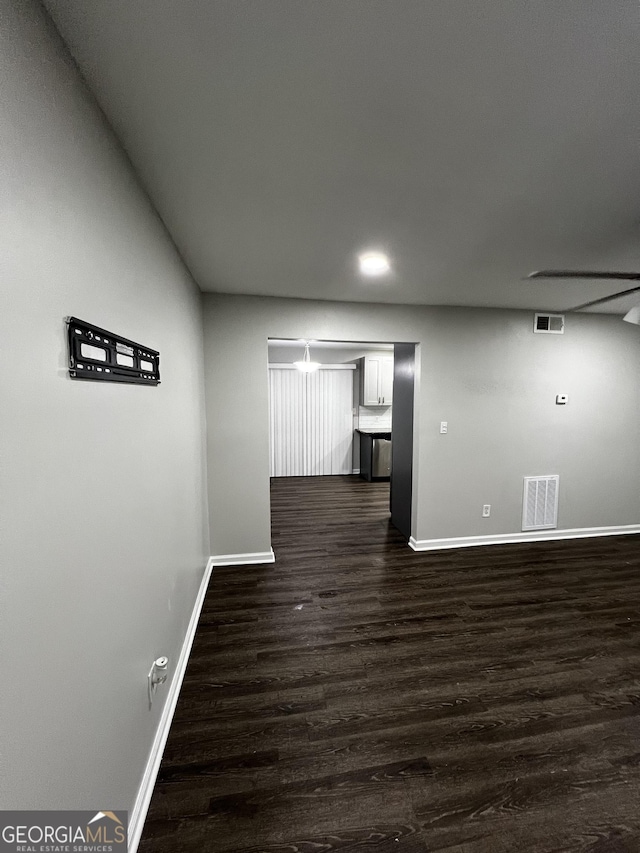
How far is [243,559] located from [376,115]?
3252mm

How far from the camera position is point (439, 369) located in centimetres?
346

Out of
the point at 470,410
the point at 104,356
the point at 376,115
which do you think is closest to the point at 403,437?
the point at 470,410

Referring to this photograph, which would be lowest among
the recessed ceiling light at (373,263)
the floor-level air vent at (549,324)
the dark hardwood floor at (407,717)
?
the dark hardwood floor at (407,717)

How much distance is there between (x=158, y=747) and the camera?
146 centimetres

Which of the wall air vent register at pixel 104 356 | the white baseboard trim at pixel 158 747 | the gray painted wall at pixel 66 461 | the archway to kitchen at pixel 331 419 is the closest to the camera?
the gray painted wall at pixel 66 461

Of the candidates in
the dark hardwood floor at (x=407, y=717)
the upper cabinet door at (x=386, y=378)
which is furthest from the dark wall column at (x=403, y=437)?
the upper cabinet door at (x=386, y=378)

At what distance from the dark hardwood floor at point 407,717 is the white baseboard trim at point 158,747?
4 centimetres

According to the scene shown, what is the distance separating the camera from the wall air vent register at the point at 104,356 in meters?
0.85

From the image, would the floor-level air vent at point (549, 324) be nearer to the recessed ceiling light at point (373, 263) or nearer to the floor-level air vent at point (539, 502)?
the floor-level air vent at point (539, 502)

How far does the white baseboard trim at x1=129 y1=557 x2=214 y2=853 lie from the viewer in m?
1.19

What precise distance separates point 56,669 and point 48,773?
0.21m

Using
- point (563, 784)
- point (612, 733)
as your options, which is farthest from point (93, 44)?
point (612, 733)

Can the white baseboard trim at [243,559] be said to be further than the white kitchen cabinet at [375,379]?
No

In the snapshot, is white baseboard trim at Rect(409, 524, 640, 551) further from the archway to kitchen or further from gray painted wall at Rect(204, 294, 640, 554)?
the archway to kitchen
